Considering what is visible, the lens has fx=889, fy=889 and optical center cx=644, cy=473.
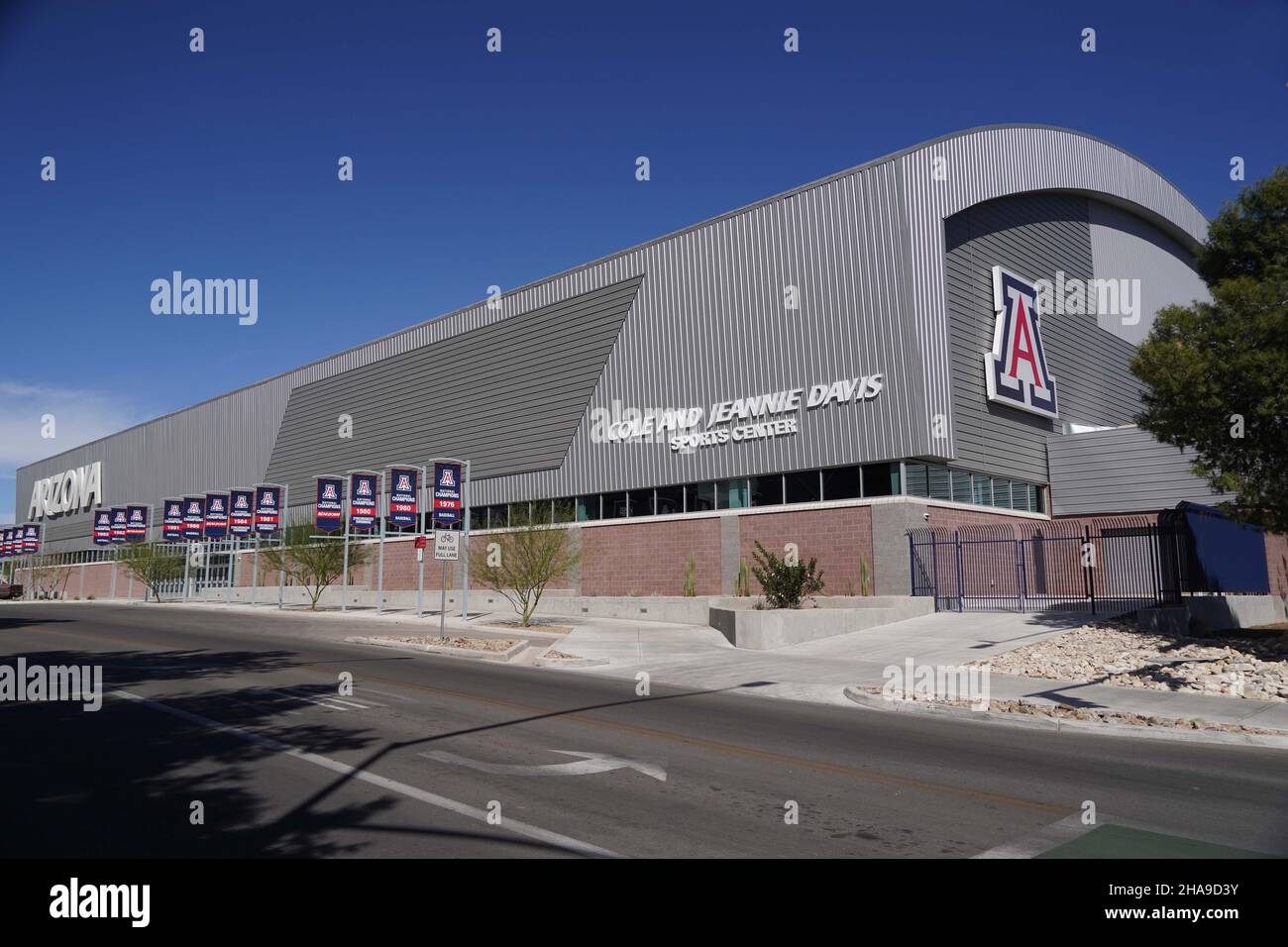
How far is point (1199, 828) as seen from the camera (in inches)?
266

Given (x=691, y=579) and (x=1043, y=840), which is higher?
(x=691, y=579)

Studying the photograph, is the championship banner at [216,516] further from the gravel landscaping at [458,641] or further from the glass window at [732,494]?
the glass window at [732,494]

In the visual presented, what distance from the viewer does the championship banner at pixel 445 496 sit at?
34.1m

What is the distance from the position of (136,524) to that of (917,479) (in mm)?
61697

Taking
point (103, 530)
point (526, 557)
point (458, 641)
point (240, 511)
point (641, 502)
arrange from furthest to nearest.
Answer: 1. point (103, 530)
2. point (240, 511)
3. point (641, 502)
4. point (526, 557)
5. point (458, 641)

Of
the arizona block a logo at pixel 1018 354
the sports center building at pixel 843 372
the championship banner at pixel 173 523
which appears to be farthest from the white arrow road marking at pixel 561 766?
the championship banner at pixel 173 523

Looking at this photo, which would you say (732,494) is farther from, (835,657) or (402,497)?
(402,497)

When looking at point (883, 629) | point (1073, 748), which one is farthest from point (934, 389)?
point (1073, 748)

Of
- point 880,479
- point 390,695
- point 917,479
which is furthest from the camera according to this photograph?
point 880,479

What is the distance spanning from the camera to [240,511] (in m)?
53.4

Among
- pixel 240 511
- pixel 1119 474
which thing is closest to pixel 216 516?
pixel 240 511
